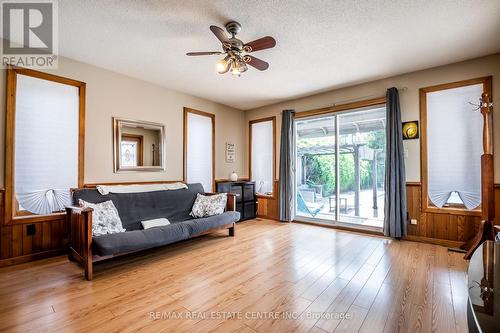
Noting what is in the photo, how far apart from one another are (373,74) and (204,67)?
2.58 m

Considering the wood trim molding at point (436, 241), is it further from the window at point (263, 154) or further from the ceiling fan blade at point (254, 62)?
the ceiling fan blade at point (254, 62)

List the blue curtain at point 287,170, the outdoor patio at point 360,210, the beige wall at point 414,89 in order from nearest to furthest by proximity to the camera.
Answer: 1. the beige wall at point 414,89
2. the outdoor patio at point 360,210
3. the blue curtain at point 287,170

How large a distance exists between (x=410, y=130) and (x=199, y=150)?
365 centimetres

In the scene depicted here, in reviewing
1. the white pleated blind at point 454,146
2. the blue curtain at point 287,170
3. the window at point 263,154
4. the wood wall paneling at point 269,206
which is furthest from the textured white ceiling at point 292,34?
the wood wall paneling at point 269,206

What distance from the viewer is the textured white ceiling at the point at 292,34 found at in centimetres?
205

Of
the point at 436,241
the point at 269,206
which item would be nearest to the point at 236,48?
the point at 269,206

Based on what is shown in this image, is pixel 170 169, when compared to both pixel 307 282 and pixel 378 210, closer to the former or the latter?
pixel 307 282

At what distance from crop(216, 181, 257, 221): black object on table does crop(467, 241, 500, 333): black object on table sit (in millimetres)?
3938

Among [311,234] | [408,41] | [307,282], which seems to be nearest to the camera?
[307,282]

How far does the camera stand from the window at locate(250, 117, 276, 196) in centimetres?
510

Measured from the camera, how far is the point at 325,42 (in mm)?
2611

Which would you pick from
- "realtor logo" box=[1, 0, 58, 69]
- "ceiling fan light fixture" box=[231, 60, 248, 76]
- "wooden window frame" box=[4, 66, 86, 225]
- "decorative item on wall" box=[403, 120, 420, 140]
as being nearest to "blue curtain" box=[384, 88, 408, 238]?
"decorative item on wall" box=[403, 120, 420, 140]

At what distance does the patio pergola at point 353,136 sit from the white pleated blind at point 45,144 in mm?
3993

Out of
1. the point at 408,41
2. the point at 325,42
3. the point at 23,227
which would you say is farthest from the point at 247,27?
the point at 23,227
